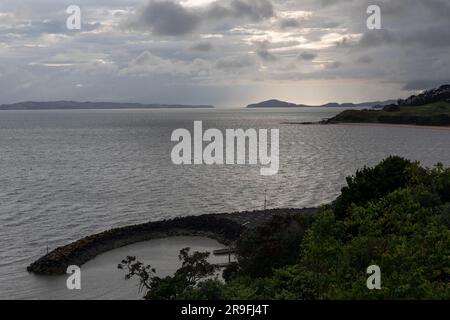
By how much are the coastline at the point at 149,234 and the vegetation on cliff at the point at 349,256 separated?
14.0m

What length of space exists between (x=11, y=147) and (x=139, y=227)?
13299 centimetres

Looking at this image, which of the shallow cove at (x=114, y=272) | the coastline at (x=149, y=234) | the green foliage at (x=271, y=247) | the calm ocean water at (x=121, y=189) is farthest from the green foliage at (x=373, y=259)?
the calm ocean water at (x=121, y=189)

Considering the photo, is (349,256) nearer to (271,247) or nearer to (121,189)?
(271,247)

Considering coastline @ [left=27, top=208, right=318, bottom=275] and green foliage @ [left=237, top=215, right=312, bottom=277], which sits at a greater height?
green foliage @ [left=237, top=215, right=312, bottom=277]

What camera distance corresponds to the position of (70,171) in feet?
353

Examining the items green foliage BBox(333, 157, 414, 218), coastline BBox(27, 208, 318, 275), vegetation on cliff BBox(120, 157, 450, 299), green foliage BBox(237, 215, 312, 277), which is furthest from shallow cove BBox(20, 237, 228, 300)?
green foliage BBox(333, 157, 414, 218)

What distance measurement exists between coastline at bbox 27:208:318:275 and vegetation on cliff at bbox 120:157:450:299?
45.8 feet

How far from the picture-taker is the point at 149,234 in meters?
55.5

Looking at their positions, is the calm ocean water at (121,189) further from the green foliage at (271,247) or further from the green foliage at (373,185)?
the green foliage at (373,185)

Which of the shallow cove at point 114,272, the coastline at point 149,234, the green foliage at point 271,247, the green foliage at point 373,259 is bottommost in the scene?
the shallow cove at point 114,272

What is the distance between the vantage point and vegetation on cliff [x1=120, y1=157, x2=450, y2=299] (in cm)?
2114

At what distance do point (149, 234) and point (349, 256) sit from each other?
109 feet

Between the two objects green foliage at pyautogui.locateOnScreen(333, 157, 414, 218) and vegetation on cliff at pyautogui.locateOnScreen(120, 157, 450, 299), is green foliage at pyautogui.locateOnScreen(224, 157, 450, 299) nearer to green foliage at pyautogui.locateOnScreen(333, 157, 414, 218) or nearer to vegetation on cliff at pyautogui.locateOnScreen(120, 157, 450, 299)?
vegetation on cliff at pyautogui.locateOnScreen(120, 157, 450, 299)

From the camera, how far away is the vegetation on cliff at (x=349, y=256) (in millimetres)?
21141
